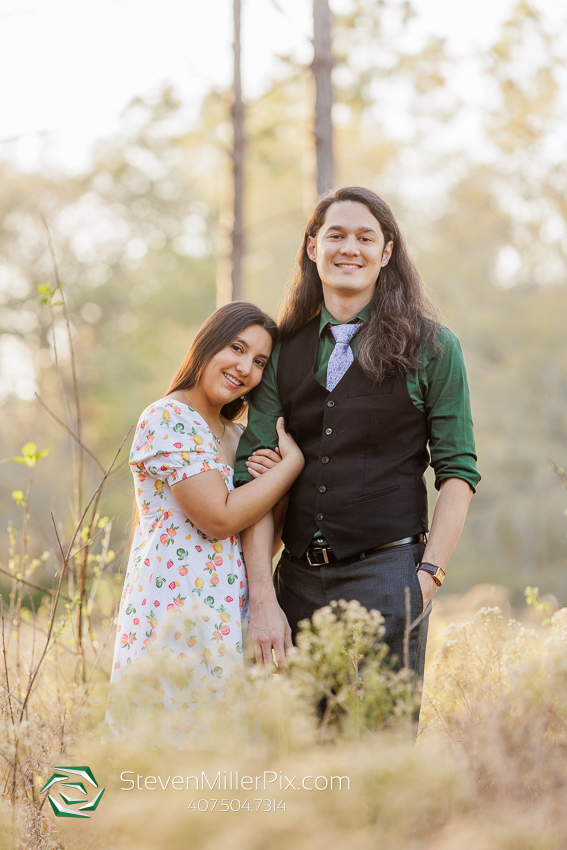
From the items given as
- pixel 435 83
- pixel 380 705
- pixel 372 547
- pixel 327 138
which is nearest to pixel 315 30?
pixel 327 138

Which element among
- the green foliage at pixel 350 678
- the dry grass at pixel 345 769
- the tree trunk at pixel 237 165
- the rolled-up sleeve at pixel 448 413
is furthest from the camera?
the tree trunk at pixel 237 165

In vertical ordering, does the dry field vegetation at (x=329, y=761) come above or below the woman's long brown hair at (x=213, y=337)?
below

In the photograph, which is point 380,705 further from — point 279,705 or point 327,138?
point 327,138

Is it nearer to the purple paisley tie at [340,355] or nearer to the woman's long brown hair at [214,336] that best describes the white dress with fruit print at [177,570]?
the woman's long brown hair at [214,336]

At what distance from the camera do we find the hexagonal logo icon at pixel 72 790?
2.08 metres

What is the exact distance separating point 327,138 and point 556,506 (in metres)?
11.1

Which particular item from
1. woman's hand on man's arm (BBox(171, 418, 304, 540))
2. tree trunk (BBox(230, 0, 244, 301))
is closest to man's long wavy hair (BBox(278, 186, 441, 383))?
woman's hand on man's arm (BBox(171, 418, 304, 540))

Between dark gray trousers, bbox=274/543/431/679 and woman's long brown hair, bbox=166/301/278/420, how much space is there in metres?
0.76

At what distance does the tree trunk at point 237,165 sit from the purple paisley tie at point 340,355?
4515 mm

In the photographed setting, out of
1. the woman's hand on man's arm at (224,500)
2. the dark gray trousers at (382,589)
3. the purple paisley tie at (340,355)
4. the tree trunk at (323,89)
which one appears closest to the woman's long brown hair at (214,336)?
the purple paisley tie at (340,355)

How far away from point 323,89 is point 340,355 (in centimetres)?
362

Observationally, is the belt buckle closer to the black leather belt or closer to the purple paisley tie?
the black leather belt

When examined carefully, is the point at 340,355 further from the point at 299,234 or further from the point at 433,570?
the point at 299,234

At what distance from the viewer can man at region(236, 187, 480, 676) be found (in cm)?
251
